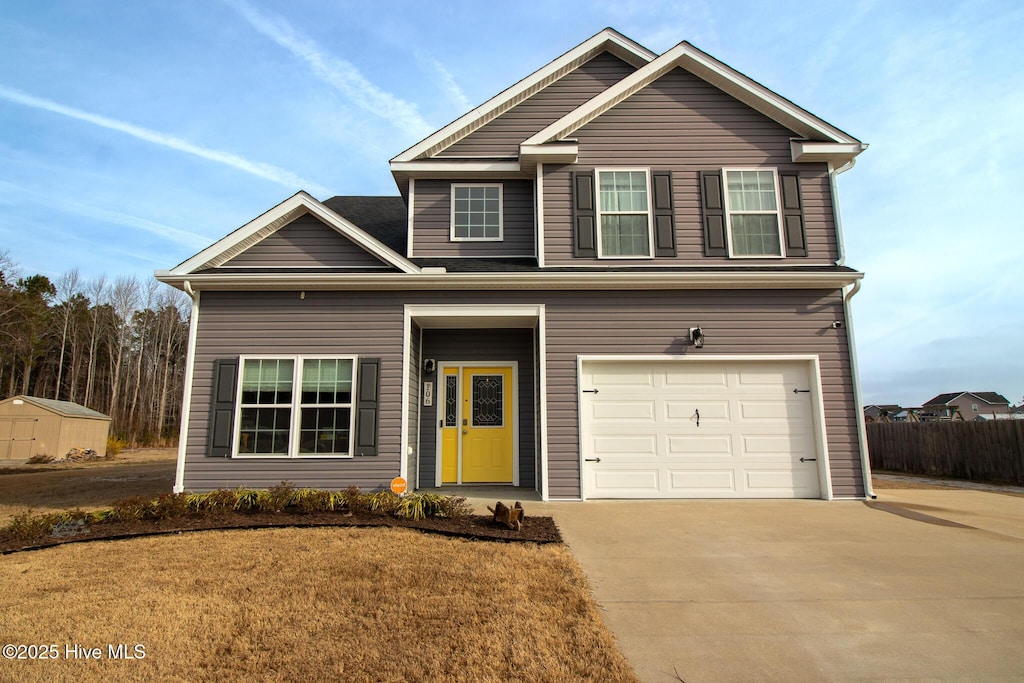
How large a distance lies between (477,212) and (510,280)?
1.93 metres

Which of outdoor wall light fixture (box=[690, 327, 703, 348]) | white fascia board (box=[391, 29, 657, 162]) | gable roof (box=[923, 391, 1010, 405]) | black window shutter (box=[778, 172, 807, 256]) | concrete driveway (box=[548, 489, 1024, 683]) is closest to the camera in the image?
concrete driveway (box=[548, 489, 1024, 683])

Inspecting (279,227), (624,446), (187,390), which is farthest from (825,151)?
(187,390)

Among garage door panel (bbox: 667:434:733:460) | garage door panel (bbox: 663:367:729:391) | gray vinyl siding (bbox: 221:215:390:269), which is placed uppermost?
gray vinyl siding (bbox: 221:215:390:269)

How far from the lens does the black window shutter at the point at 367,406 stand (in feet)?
25.8

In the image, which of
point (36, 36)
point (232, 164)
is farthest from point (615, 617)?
point (232, 164)

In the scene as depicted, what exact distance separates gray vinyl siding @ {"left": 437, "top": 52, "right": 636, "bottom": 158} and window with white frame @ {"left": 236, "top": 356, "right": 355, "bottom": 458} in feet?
14.0

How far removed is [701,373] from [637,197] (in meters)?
3.00

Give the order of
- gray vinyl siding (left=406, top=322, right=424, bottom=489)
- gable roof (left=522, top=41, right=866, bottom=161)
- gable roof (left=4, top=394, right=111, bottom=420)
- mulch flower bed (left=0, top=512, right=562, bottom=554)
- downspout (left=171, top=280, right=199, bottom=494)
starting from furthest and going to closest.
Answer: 1. gable roof (left=4, top=394, right=111, bottom=420)
2. gable roof (left=522, top=41, right=866, bottom=161)
3. gray vinyl siding (left=406, top=322, right=424, bottom=489)
4. downspout (left=171, top=280, right=199, bottom=494)
5. mulch flower bed (left=0, top=512, right=562, bottom=554)

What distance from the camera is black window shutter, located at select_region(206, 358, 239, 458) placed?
25.8 feet

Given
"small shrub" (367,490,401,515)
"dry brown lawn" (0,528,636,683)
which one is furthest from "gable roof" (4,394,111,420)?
"small shrub" (367,490,401,515)

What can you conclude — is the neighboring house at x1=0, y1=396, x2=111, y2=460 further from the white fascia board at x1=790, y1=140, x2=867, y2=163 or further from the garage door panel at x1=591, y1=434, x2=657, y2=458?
the white fascia board at x1=790, y1=140, x2=867, y2=163

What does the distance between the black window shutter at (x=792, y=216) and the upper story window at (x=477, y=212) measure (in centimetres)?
460

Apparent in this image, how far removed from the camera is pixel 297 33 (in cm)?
1098

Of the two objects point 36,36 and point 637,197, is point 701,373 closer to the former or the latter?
point 637,197
